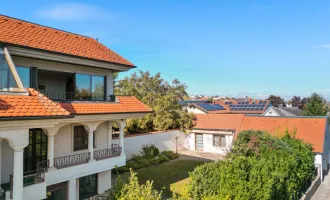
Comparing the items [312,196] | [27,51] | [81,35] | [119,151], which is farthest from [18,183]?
[312,196]

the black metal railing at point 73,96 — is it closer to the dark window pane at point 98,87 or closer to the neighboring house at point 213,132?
the dark window pane at point 98,87

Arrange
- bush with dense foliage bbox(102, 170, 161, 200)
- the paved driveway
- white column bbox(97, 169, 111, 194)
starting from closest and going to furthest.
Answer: bush with dense foliage bbox(102, 170, 161, 200)
white column bbox(97, 169, 111, 194)
the paved driveway

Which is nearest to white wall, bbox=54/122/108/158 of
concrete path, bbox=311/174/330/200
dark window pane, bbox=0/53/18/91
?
dark window pane, bbox=0/53/18/91

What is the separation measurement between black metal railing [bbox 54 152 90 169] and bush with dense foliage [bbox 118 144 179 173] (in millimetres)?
8338

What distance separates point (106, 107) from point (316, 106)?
37490mm

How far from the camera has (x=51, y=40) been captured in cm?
1391

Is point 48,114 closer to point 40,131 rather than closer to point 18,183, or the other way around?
point 18,183

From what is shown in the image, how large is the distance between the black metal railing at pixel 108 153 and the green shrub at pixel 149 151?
9615 mm

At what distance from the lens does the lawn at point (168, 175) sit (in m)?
18.6

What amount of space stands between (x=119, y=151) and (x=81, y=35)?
28.3 feet

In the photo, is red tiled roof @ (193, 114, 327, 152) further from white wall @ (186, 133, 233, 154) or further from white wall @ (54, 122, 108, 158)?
white wall @ (54, 122, 108, 158)

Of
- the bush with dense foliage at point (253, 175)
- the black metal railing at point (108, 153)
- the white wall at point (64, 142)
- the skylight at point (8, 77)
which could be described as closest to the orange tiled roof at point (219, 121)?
the bush with dense foliage at point (253, 175)

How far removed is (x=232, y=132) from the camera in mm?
30047

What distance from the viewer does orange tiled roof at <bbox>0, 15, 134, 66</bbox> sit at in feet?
39.4
